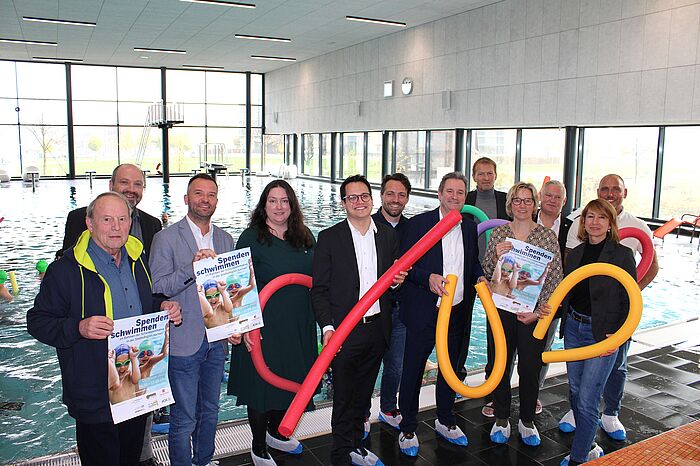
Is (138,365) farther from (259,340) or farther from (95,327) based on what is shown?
(259,340)

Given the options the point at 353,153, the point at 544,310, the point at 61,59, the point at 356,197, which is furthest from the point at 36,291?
the point at 61,59

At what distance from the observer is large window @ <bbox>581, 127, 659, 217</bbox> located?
42.3 ft

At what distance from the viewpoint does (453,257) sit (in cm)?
355

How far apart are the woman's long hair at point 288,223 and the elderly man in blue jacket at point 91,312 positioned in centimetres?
83

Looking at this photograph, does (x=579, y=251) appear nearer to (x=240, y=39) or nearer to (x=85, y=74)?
(x=240, y=39)

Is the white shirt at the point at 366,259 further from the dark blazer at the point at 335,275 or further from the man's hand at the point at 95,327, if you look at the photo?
the man's hand at the point at 95,327

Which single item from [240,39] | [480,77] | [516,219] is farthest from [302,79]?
[516,219]

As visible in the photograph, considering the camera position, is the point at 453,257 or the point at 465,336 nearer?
the point at 453,257

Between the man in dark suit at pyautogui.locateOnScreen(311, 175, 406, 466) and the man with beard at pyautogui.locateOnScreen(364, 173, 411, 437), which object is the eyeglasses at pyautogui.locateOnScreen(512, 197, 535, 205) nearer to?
the man with beard at pyautogui.locateOnScreen(364, 173, 411, 437)

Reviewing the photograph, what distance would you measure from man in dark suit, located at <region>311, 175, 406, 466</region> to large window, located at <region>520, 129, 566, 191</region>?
39.1 ft

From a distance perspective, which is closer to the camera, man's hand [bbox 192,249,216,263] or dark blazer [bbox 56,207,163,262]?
man's hand [bbox 192,249,216,263]

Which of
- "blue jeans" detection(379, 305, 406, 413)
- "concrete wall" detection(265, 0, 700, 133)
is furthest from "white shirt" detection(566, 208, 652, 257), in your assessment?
"concrete wall" detection(265, 0, 700, 133)

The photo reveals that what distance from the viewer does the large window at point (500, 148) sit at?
1598cm

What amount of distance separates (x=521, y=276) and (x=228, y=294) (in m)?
1.66
